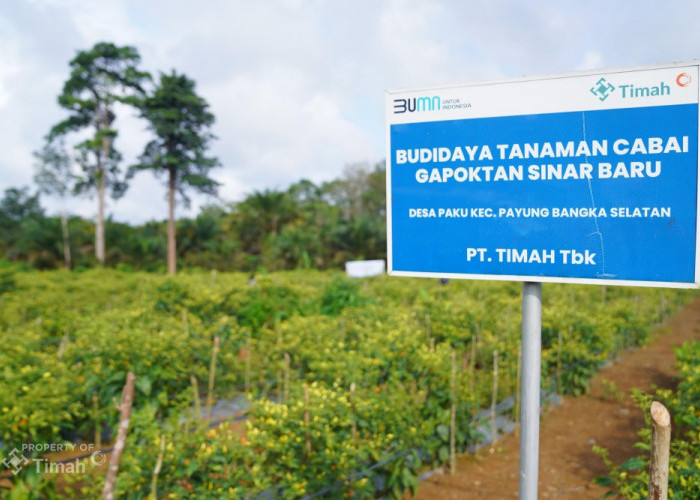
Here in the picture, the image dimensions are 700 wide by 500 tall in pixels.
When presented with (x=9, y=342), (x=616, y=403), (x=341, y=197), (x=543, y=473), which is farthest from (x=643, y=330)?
(x=341, y=197)

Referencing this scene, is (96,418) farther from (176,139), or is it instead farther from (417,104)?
(176,139)

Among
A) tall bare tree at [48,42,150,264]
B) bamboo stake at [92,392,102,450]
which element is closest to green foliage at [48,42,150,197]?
tall bare tree at [48,42,150,264]

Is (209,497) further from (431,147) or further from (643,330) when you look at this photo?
(643,330)

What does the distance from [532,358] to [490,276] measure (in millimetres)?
294

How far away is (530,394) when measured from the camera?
5.54ft

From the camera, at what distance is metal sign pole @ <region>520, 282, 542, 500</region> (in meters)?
1.66

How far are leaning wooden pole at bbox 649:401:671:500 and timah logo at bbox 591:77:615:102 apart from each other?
902 millimetres

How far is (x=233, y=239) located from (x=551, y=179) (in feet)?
88.2

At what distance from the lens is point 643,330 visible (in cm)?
940

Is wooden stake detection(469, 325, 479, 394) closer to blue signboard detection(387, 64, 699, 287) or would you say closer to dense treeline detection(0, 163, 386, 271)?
blue signboard detection(387, 64, 699, 287)

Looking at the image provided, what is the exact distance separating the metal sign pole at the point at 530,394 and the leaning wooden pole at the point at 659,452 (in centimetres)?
31

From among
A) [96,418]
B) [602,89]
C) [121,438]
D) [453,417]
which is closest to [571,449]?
[453,417]

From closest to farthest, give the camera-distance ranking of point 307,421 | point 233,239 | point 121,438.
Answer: point 121,438
point 307,421
point 233,239

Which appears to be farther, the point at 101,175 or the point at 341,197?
the point at 341,197
